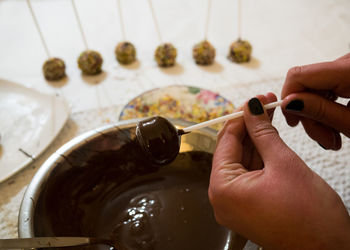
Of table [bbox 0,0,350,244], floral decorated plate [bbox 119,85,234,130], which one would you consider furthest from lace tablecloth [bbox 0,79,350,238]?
floral decorated plate [bbox 119,85,234,130]

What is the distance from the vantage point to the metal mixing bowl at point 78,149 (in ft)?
1.34

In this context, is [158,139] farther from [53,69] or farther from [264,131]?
[53,69]

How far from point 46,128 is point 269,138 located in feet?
1.86

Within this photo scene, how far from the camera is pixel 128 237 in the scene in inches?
19.1

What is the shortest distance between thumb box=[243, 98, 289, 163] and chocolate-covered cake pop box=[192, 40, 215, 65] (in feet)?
2.18

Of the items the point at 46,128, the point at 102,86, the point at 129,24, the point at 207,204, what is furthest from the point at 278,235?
the point at 129,24

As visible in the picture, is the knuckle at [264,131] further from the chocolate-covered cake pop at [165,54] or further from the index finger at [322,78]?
the chocolate-covered cake pop at [165,54]

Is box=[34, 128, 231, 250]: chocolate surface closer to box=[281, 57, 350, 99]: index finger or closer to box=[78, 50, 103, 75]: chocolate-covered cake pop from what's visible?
box=[281, 57, 350, 99]: index finger

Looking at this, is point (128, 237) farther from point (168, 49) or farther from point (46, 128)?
point (168, 49)

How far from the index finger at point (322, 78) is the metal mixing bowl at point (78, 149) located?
17 centimetres

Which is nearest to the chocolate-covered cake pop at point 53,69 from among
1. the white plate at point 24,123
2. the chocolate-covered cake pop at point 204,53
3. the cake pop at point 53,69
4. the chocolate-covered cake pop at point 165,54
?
the cake pop at point 53,69

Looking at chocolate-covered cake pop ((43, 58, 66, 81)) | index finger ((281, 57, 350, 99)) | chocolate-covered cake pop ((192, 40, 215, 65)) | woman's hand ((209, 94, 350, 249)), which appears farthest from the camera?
chocolate-covered cake pop ((192, 40, 215, 65))

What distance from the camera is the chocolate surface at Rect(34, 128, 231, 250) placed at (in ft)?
1.56

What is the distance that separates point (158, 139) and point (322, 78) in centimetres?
28
